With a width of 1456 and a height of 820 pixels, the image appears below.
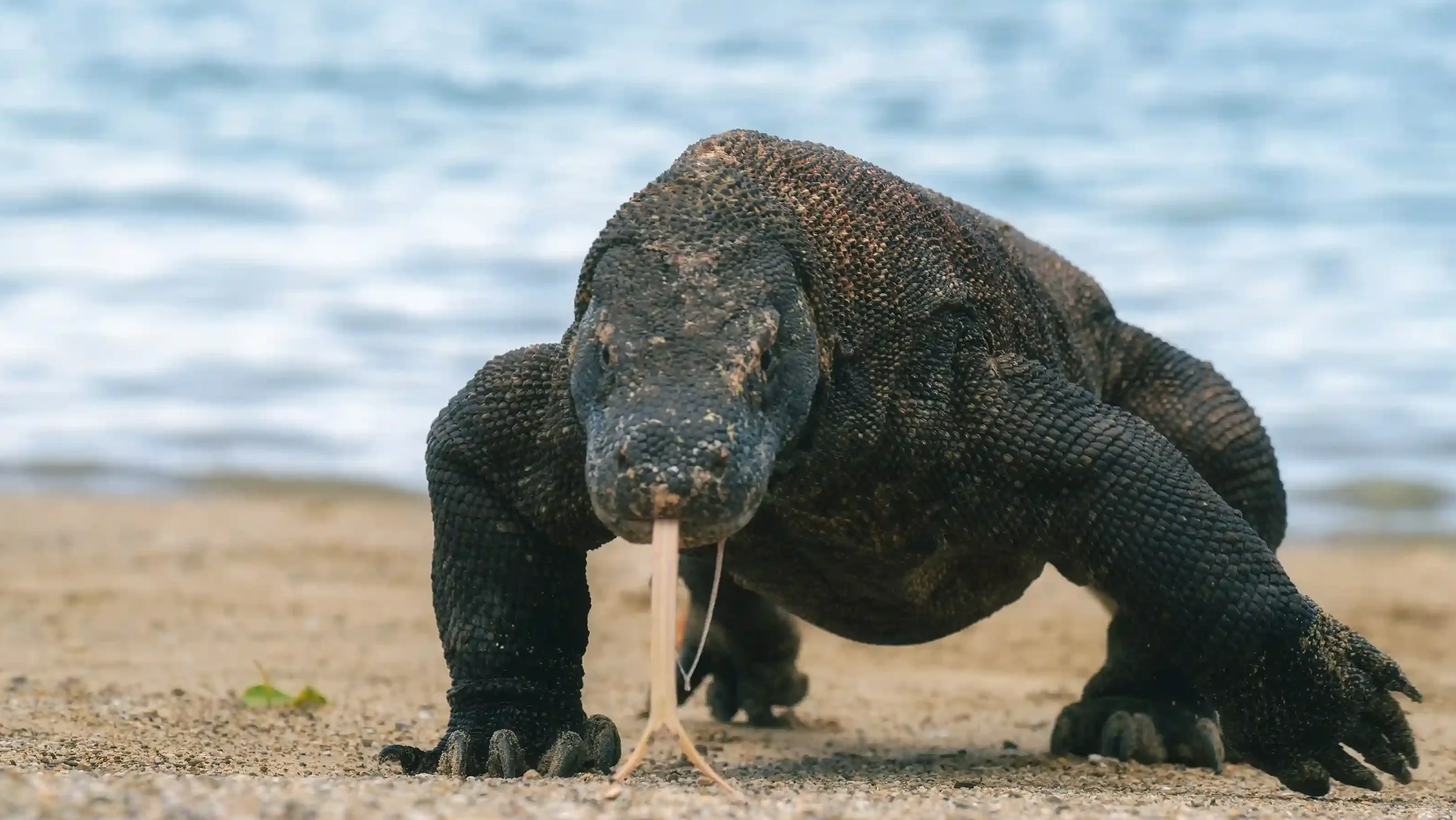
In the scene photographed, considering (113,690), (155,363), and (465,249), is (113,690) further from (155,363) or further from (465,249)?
(465,249)

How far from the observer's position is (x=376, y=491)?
45.0ft

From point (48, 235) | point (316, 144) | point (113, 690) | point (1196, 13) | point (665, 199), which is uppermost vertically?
point (1196, 13)

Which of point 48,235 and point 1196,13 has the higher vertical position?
point 1196,13

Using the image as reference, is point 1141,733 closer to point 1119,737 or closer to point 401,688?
point 1119,737

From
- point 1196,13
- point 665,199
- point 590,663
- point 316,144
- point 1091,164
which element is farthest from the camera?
point 1196,13

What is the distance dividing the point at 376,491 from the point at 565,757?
889 centimetres

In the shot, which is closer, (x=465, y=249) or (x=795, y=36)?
(x=465, y=249)

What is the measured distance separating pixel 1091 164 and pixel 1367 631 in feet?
59.5

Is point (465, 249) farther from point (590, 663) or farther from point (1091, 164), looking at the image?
point (590, 663)

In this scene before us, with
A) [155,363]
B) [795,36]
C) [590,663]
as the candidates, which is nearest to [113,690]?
[590,663]

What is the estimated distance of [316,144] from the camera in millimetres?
31609

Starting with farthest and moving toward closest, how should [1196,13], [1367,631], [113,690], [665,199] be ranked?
[1196,13] < [1367,631] < [113,690] < [665,199]

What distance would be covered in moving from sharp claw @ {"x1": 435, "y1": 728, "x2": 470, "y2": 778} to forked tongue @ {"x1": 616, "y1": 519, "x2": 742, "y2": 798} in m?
1.26

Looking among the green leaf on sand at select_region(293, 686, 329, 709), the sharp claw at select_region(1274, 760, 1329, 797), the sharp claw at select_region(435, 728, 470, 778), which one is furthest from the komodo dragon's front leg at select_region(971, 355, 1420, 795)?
the green leaf on sand at select_region(293, 686, 329, 709)
